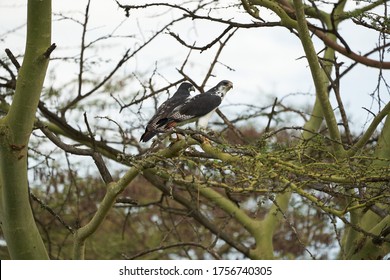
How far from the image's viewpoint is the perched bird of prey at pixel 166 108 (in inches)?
206

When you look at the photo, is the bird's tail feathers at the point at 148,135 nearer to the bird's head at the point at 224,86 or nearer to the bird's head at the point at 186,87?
the bird's head at the point at 186,87

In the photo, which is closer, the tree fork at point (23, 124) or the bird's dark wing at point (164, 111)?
the tree fork at point (23, 124)

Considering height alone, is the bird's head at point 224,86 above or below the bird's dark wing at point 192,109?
above

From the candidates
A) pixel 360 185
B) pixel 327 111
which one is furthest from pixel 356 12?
pixel 360 185

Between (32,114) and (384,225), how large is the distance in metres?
2.73

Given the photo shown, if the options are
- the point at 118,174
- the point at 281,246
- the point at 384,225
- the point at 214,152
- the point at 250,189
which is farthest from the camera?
the point at 281,246

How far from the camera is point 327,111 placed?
5.68 meters

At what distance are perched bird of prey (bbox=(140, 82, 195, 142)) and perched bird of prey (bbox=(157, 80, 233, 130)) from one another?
36 mm

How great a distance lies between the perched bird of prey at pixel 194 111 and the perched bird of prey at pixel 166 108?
0.04 m

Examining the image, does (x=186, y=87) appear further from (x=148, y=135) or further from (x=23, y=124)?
(x=23, y=124)

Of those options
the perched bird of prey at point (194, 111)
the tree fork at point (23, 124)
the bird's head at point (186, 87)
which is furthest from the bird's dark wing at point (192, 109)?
the tree fork at point (23, 124)

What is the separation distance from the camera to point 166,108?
5605 mm

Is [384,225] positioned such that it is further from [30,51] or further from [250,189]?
[30,51]

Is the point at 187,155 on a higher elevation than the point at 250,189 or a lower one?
higher
